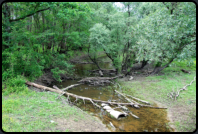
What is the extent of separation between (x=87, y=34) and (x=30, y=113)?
1251 cm

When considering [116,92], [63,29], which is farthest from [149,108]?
[63,29]

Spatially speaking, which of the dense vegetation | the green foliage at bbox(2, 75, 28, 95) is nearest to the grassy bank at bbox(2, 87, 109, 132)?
the green foliage at bbox(2, 75, 28, 95)

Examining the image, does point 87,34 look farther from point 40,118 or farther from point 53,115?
point 40,118

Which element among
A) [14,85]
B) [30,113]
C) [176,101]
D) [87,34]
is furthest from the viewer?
[87,34]

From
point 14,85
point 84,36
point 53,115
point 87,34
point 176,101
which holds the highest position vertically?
point 87,34

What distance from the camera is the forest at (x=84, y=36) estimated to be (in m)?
6.88

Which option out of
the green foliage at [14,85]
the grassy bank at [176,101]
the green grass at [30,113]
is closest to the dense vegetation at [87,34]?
the green foliage at [14,85]

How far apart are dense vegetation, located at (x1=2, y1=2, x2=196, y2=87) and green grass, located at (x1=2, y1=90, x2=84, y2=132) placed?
2.98 meters

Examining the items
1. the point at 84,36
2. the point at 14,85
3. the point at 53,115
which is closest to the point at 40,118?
the point at 53,115

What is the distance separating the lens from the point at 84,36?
16625 mm

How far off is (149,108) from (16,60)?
9.65 m

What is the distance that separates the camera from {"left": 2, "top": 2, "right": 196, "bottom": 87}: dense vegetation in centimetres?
685

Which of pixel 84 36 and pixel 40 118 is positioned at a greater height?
pixel 84 36

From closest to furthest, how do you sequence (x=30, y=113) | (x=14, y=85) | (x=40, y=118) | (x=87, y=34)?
1. (x=40, y=118)
2. (x=30, y=113)
3. (x=14, y=85)
4. (x=87, y=34)
